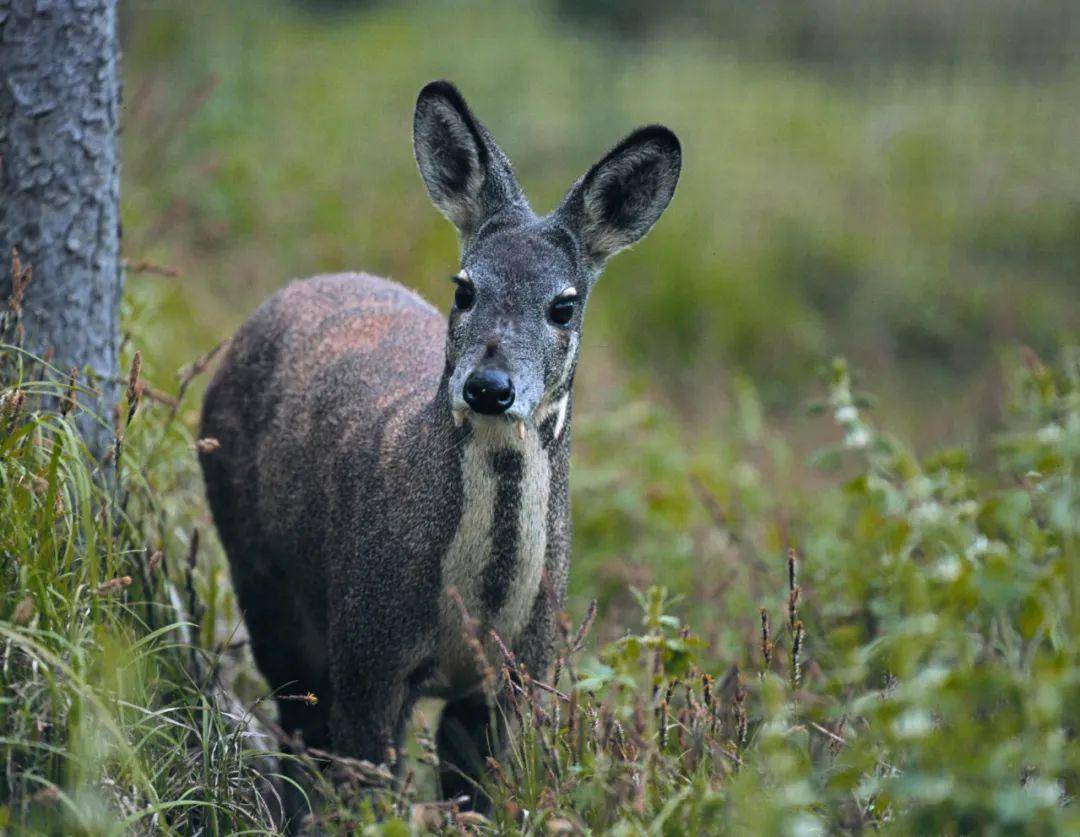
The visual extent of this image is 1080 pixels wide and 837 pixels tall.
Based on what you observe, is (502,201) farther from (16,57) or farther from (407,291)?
(16,57)

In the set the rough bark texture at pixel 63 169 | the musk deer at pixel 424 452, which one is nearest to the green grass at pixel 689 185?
the musk deer at pixel 424 452

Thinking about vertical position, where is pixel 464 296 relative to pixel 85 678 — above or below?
above

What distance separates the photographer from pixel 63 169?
4.68 m

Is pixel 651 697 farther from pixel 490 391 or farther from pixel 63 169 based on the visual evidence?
pixel 63 169

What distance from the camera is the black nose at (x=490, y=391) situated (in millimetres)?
3855

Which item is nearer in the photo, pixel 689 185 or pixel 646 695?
pixel 646 695

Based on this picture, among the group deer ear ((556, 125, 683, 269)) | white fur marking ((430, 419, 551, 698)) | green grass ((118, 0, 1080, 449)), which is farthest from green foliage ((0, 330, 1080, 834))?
green grass ((118, 0, 1080, 449))

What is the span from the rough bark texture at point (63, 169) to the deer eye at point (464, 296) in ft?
4.58

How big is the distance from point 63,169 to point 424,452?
1609mm

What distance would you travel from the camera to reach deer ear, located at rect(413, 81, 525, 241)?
4.58 metres

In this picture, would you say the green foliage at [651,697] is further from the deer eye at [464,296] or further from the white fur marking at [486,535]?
the deer eye at [464,296]

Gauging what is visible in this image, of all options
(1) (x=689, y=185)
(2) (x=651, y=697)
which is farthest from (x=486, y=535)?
(1) (x=689, y=185)

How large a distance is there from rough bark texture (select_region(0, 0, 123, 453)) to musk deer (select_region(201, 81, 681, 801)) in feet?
2.09

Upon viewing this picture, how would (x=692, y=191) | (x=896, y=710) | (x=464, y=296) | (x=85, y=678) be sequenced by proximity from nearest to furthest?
(x=896, y=710)
(x=85, y=678)
(x=464, y=296)
(x=692, y=191)
